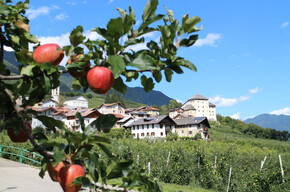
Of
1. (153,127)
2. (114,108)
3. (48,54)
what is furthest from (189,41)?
(114,108)

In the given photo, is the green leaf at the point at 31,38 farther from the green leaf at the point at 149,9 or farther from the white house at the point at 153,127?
the white house at the point at 153,127

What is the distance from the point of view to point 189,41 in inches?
39.9

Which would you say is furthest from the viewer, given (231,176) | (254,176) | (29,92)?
(231,176)

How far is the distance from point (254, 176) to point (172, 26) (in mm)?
11590

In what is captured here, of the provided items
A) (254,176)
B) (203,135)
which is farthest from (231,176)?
(203,135)

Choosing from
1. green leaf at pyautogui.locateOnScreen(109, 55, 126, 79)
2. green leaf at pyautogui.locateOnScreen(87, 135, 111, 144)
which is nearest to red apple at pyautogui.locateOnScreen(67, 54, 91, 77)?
green leaf at pyautogui.locateOnScreen(109, 55, 126, 79)

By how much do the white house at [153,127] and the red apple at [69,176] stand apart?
155 feet

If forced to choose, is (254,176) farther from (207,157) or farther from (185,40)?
(185,40)

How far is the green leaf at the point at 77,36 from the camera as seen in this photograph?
0.95 metres

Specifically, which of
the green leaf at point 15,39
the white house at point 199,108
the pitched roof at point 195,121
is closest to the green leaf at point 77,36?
the green leaf at point 15,39

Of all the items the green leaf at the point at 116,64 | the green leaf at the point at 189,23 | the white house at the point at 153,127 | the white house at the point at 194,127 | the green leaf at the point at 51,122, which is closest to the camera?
the green leaf at the point at 116,64

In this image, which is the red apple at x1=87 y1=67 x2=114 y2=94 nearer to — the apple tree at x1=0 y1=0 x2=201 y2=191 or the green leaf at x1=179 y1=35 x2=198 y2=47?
the apple tree at x1=0 y1=0 x2=201 y2=191

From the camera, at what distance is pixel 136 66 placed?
0.88m

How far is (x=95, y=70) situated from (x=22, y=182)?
12024 mm
